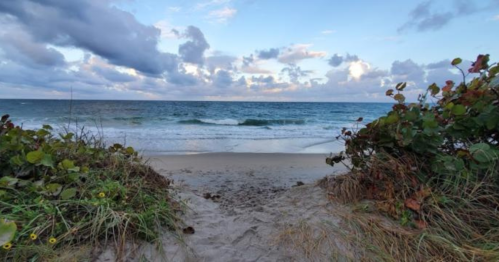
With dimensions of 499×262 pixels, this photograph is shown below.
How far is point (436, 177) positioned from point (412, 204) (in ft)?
1.44

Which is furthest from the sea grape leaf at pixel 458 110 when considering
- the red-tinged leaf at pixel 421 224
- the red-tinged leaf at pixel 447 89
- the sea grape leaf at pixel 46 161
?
the sea grape leaf at pixel 46 161

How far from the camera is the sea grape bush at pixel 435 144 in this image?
8.19 ft

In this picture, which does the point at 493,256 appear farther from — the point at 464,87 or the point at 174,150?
the point at 174,150

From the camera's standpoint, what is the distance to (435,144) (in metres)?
2.61

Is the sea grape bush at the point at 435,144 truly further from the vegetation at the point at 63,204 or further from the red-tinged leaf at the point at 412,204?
the vegetation at the point at 63,204

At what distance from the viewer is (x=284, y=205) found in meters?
3.32

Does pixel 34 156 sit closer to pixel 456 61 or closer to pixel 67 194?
pixel 67 194

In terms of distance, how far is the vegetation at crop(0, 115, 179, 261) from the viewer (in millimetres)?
1957

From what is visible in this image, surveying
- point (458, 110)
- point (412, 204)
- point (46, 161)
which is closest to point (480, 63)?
point (458, 110)

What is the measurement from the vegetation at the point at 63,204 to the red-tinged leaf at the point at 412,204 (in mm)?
2101

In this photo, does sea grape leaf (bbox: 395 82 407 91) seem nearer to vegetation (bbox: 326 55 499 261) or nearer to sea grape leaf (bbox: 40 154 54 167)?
vegetation (bbox: 326 55 499 261)

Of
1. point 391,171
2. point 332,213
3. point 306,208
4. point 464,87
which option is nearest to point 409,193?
point 391,171

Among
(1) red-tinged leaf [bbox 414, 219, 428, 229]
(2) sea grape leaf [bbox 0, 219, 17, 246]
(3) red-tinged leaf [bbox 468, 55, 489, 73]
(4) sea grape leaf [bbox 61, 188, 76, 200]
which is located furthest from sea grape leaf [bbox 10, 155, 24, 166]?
(3) red-tinged leaf [bbox 468, 55, 489, 73]

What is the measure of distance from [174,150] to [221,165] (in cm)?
329
